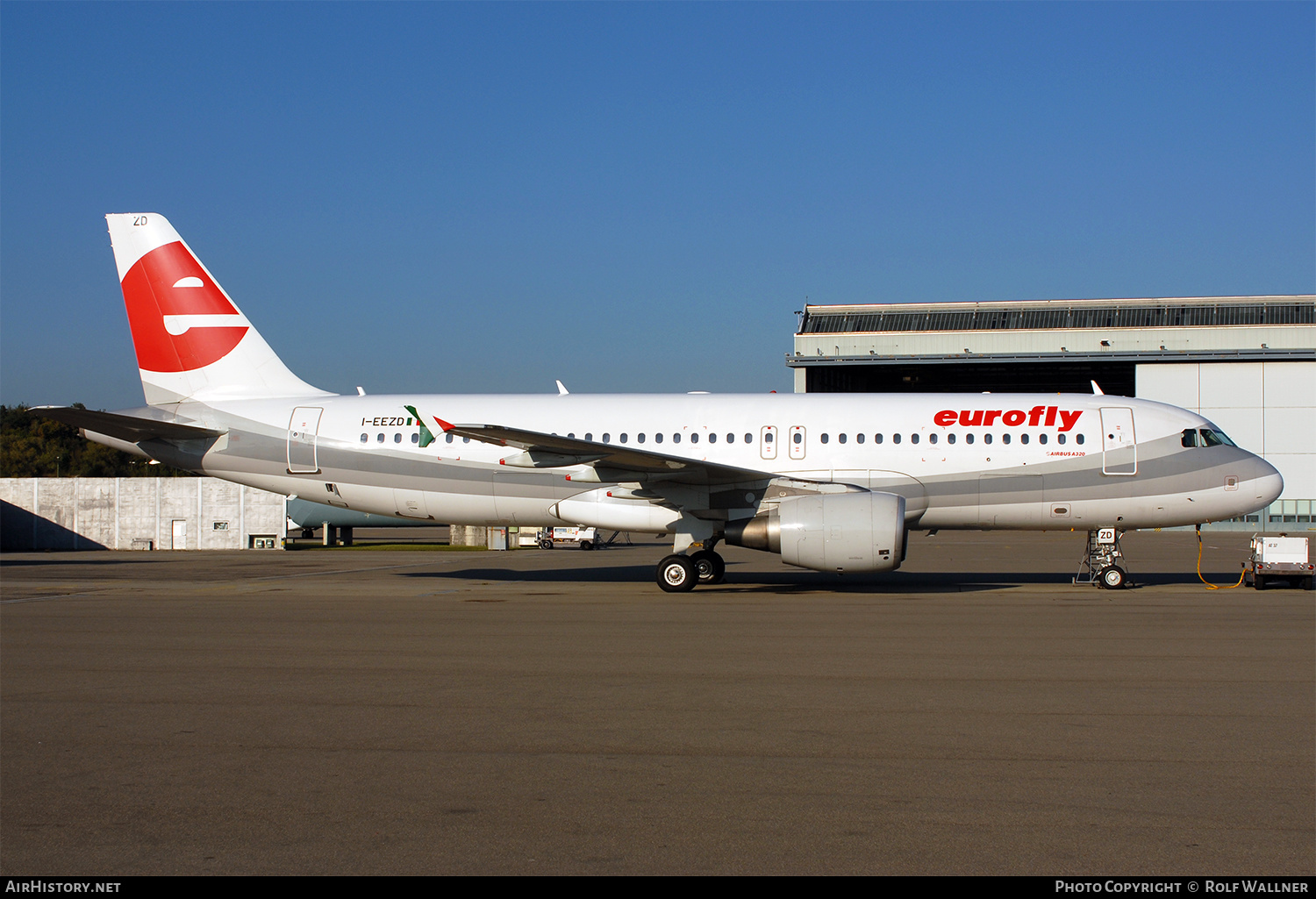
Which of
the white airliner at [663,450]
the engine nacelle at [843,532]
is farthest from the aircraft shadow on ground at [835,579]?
the engine nacelle at [843,532]

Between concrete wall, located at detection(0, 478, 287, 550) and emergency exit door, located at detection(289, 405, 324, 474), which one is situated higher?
emergency exit door, located at detection(289, 405, 324, 474)

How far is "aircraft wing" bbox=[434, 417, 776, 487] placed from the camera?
16.0 m

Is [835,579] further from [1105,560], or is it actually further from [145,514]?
[145,514]

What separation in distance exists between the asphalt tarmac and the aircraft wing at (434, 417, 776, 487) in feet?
9.24

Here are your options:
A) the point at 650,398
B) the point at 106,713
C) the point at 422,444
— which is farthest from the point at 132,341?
the point at 106,713

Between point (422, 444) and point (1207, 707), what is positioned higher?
point (422, 444)

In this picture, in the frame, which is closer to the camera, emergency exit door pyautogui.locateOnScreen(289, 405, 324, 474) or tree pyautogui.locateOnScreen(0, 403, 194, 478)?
emergency exit door pyautogui.locateOnScreen(289, 405, 324, 474)

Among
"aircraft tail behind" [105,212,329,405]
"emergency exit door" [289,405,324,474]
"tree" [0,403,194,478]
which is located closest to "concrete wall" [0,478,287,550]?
"aircraft tail behind" [105,212,329,405]

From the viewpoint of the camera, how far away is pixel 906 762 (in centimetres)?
628

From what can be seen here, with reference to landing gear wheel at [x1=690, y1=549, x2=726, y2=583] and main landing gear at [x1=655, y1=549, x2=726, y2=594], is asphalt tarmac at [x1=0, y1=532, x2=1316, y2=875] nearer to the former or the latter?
main landing gear at [x1=655, y1=549, x2=726, y2=594]

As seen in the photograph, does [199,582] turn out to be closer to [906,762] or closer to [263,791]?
[263,791]

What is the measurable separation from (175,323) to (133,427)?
8.16 feet
